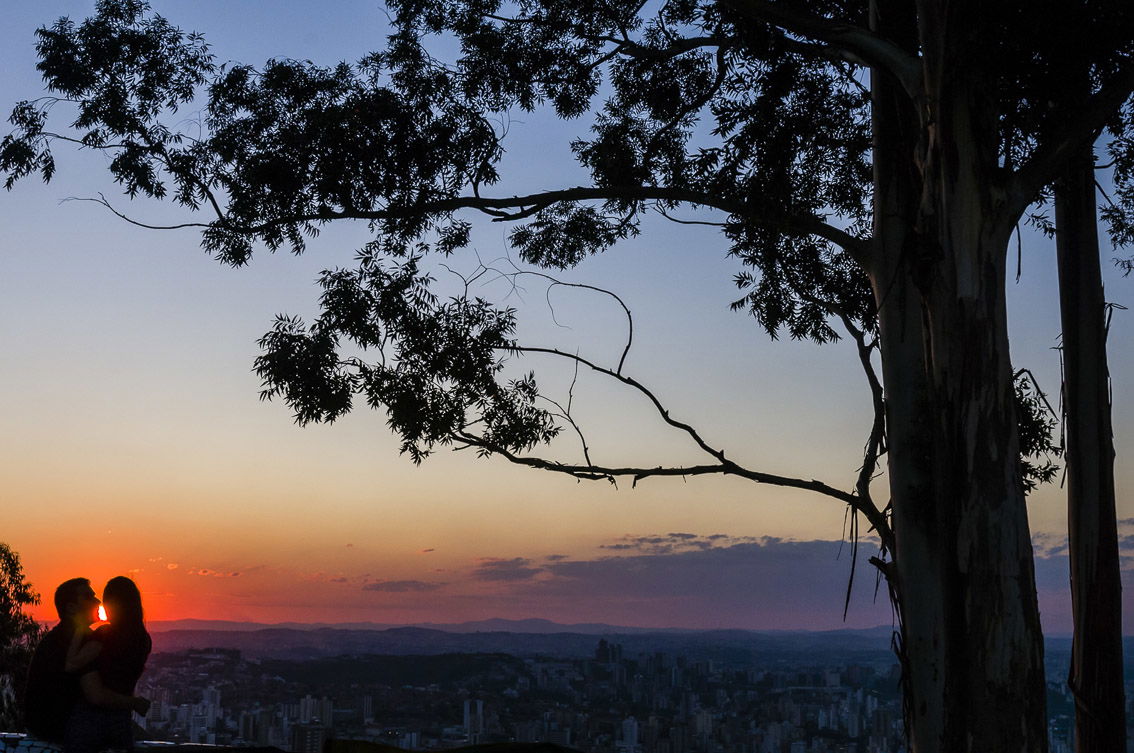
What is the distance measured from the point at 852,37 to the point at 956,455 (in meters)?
2.80

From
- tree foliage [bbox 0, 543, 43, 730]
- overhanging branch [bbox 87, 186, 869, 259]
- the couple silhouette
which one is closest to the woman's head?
the couple silhouette

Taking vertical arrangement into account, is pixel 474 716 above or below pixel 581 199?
below

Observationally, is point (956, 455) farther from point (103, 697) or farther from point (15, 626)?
point (15, 626)

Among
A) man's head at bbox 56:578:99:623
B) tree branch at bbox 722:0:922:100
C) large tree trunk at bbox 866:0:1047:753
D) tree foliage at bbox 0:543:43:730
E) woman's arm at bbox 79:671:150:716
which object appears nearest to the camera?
woman's arm at bbox 79:671:150:716

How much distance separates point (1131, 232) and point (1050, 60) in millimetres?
3251

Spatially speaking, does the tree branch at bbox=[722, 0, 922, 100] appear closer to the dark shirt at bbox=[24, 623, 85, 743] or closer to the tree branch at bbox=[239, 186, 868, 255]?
the tree branch at bbox=[239, 186, 868, 255]

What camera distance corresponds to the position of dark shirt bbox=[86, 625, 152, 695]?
568 cm

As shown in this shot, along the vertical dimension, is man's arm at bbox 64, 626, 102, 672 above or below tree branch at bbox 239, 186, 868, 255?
below

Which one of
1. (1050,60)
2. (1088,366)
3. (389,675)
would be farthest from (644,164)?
(389,675)

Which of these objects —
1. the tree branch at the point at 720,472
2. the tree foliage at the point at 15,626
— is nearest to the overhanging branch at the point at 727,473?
the tree branch at the point at 720,472

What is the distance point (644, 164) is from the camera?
33.0 feet

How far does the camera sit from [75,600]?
591 cm

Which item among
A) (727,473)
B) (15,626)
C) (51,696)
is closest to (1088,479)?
→ (727,473)

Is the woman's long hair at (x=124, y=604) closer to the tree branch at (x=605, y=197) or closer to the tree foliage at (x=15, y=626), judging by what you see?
the tree branch at (x=605, y=197)
